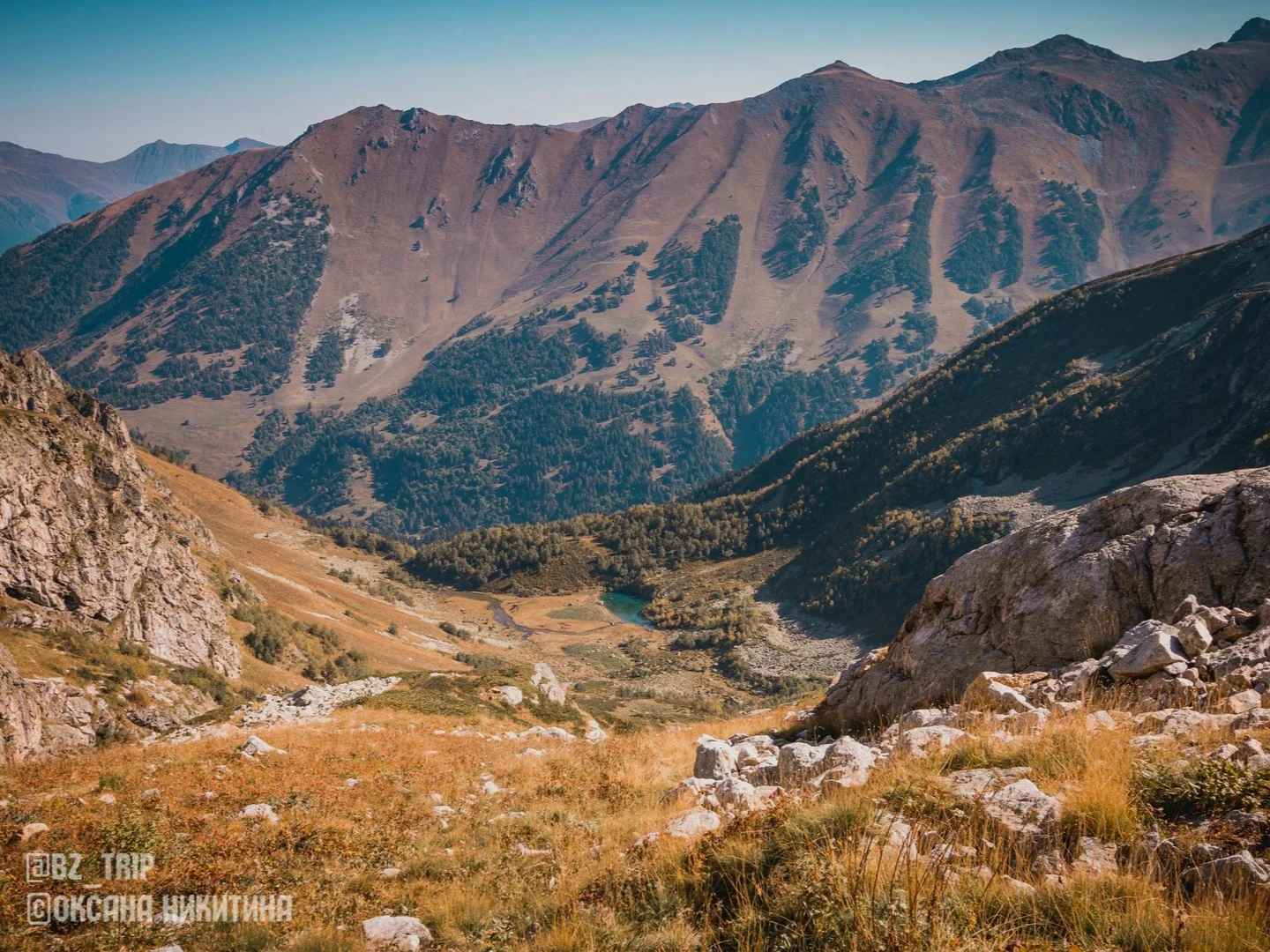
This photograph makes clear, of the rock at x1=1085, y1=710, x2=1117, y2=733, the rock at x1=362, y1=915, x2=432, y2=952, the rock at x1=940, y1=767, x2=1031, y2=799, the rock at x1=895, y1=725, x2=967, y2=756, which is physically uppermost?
the rock at x1=1085, y1=710, x2=1117, y2=733

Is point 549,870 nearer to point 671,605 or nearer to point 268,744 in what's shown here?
point 268,744

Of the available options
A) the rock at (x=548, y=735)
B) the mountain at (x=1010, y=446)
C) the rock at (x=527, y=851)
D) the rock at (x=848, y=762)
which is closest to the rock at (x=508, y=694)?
the rock at (x=548, y=735)

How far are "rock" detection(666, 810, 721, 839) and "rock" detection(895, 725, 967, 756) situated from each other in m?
2.90

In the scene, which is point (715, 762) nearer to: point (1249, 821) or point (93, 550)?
point (1249, 821)

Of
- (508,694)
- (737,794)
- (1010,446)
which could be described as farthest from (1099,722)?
(1010,446)

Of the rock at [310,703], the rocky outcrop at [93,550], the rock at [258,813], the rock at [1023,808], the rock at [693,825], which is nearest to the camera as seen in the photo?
the rock at [1023,808]

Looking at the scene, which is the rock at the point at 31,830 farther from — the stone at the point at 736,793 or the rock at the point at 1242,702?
the rock at the point at 1242,702

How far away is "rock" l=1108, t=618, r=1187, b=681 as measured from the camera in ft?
38.4

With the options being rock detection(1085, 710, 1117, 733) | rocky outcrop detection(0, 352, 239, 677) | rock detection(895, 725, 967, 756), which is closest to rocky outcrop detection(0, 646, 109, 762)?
rocky outcrop detection(0, 352, 239, 677)

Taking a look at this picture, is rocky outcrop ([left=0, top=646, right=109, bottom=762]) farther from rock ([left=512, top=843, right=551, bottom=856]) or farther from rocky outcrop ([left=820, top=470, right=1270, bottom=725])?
rocky outcrop ([left=820, top=470, right=1270, bottom=725])

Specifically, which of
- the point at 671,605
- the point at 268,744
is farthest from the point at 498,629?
the point at 268,744

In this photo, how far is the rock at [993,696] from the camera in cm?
1217

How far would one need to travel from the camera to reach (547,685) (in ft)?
163

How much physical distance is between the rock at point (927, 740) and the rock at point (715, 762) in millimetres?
3996
